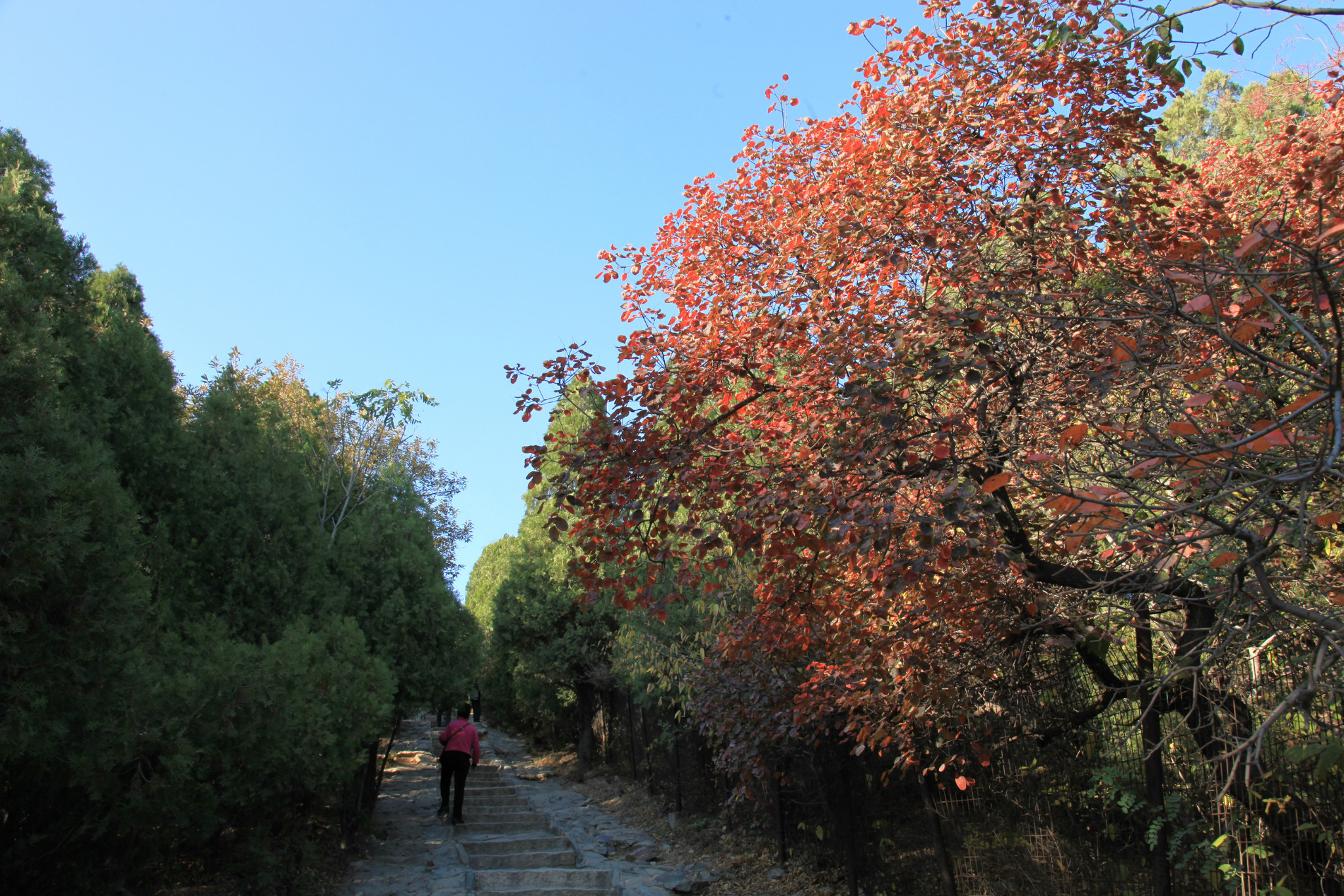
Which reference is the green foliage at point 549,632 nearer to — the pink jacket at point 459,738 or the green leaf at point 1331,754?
the pink jacket at point 459,738

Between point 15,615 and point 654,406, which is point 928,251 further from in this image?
point 15,615

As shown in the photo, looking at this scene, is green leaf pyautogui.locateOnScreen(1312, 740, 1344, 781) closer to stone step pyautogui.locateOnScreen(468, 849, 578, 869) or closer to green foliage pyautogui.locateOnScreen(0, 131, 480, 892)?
green foliage pyautogui.locateOnScreen(0, 131, 480, 892)

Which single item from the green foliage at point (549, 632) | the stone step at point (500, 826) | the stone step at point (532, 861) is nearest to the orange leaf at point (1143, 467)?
the stone step at point (532, 861)

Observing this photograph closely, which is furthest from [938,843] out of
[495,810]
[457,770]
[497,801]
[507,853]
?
[497,801]

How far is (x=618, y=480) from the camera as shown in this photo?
4770 mm

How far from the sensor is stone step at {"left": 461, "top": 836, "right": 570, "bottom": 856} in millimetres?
10703

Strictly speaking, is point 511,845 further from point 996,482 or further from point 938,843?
point 996,482

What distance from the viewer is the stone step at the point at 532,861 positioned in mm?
10055

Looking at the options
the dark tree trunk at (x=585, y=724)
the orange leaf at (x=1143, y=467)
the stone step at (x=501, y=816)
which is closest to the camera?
the orange leaf at (x=1143, y=467)

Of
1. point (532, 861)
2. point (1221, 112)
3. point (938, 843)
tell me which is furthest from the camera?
point (1221, 112)

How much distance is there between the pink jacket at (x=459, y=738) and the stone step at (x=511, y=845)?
5.25 feet

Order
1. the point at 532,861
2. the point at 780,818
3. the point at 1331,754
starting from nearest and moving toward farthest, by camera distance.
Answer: the point at 1331,754, the point at 780,818, the point at 532,861

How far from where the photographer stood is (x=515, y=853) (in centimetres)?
1060

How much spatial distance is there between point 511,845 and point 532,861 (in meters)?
0.78
